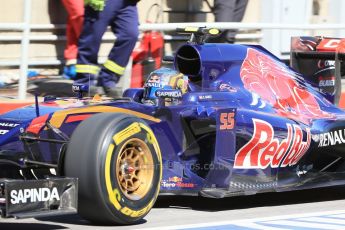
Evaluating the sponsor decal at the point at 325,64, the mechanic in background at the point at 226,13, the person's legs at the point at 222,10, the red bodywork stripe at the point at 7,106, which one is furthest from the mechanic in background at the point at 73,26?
the sponsor decal at the point at 325,64

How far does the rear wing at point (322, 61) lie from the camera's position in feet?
29.7

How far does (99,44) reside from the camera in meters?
10.2

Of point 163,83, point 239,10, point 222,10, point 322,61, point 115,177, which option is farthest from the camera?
point 239,10

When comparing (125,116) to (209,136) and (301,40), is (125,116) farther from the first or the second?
(301,40)

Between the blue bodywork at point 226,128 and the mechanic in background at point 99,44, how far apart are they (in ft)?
6.39

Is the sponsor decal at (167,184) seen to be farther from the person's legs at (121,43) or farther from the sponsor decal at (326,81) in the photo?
the person's legs at (121,43)

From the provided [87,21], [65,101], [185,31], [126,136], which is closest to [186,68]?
[185,31]

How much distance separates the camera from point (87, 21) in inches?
401

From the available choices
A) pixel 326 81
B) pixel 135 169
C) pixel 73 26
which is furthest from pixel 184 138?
pixel 73 26

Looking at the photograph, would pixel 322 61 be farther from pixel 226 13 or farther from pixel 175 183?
pixel 226 13

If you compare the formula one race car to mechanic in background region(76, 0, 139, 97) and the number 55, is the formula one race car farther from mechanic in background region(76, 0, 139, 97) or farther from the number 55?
mechanic in background region(76, 0, 139, 97)

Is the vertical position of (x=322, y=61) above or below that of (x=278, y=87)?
above

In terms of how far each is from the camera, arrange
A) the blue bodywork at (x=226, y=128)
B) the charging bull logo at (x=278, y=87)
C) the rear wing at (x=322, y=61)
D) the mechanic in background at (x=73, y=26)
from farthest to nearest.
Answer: the mechanic in background at (x=73, y=26) < the rear wing at (x=322, y=61) < the charging bull logo at (x=278, y=87) < the blue bodywork at (x=226, y=128)

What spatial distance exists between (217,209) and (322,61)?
2193 millimetres
